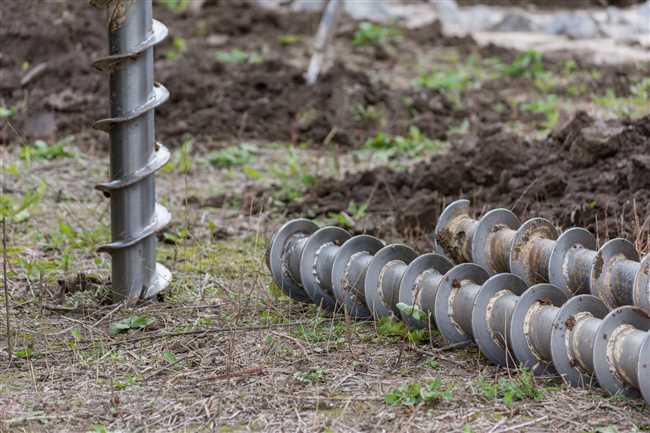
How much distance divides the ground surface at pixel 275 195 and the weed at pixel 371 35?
40mm

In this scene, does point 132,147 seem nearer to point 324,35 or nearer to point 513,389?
point 513,389

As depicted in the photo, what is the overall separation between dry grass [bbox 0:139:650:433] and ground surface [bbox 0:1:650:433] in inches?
0.4

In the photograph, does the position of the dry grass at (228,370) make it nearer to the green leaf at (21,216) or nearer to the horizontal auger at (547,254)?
the horizontal auger at (547,254)

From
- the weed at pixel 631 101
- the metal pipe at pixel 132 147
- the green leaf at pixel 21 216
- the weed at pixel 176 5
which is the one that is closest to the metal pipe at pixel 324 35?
the weed at pixel 631 101

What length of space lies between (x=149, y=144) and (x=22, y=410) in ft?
4.54

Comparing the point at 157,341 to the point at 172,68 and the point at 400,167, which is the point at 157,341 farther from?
the point at 172,68

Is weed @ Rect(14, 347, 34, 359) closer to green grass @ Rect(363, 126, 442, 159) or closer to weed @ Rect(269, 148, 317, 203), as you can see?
weed @ Rect(269, 148, 317, 203)

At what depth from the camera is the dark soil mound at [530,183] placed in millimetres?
5355

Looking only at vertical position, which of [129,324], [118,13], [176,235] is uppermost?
[118,13]

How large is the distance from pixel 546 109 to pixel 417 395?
530 centimetres

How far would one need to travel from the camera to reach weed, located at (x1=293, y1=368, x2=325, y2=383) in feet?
11.9

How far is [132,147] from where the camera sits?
14.3ft

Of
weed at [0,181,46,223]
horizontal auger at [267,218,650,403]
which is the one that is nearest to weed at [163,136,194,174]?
weed at [0,181,46,223]

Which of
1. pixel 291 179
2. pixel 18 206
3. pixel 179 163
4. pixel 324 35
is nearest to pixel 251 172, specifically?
pixel 291 179
